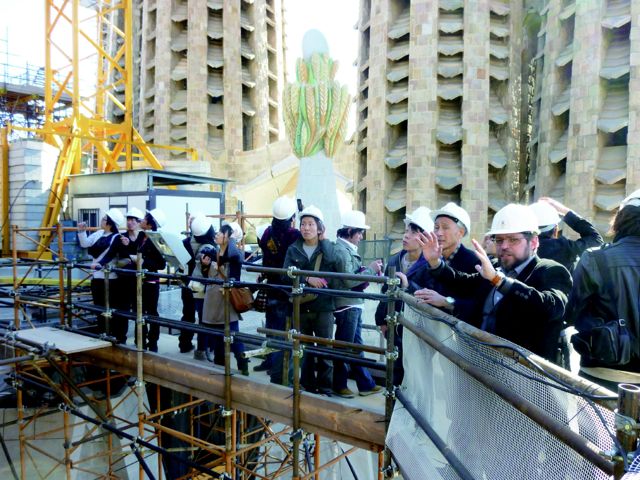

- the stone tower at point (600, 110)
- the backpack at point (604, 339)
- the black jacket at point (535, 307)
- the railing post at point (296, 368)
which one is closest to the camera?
the backpack at point (604, 339)

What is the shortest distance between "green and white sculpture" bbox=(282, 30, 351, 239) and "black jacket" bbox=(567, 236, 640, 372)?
501 cm

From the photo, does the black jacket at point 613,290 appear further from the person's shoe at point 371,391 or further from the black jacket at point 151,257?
the black jacket at point 151,257

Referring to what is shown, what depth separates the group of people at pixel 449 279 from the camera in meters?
2.93

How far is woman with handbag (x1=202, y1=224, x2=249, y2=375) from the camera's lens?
572 cm

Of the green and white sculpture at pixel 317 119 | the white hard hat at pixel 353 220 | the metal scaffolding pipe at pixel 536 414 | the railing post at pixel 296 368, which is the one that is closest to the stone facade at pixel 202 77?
the green and white sculpture at pixel 317 119

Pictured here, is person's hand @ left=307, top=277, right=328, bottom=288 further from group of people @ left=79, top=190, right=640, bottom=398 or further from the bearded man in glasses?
the bearded man in glasses

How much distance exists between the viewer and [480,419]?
2.38 m

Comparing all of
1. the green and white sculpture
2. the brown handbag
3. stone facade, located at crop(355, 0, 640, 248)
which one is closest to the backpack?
the brown handbag

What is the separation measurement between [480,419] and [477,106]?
13104 mm

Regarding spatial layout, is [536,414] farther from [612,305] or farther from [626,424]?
[612,305]

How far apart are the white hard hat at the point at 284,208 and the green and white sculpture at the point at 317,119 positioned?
8.24ft

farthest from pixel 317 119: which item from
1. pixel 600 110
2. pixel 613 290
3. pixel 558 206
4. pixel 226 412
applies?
pixel 600 110

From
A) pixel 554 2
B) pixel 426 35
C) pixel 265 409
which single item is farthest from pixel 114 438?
pixel 554 2

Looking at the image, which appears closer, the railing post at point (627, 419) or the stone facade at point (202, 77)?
the railing post at point (627, 419)
